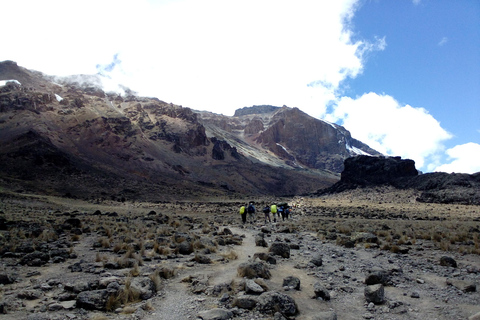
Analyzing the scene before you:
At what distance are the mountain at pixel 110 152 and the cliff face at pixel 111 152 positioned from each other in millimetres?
175

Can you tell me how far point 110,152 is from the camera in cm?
8512

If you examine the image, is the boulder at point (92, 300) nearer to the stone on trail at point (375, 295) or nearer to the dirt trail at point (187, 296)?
the dirt trail at point (187, 296)

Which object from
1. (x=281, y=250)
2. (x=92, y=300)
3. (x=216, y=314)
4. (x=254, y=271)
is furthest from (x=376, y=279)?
(x=92, y=300)

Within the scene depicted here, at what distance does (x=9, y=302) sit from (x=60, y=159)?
69.1m

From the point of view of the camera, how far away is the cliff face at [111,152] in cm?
6212

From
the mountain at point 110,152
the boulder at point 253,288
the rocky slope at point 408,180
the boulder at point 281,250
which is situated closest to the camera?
the boulder at point 253,288

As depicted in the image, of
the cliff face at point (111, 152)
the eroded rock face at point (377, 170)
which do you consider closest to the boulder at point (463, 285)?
the cliff face at point (111, 152)

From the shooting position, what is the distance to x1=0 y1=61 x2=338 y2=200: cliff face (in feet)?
204

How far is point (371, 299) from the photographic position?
726 centimetres

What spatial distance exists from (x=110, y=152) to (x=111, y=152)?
278 millimetres

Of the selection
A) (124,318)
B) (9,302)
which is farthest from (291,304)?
(9,302)

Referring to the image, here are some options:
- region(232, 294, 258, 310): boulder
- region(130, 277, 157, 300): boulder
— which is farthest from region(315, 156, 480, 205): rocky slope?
region(130, 277, 157, 300): boulder

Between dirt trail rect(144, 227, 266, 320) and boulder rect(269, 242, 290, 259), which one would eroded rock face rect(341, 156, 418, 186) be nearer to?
boulder rect(269, 242, 290, 259)

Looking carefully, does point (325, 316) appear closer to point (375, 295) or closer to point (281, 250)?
point (375, 295)
